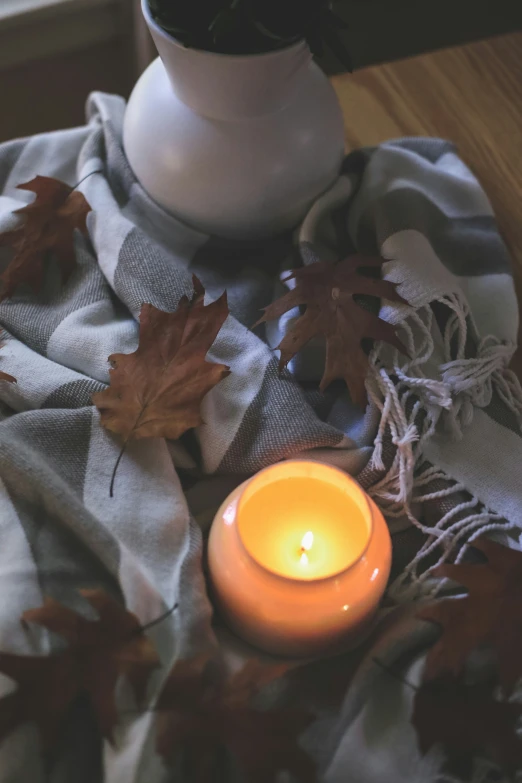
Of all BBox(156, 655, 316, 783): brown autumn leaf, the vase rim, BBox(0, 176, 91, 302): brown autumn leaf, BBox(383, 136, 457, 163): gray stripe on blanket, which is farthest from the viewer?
BBox(383, 136, 457, 163): gray stripe on blanket

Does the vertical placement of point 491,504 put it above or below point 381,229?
below

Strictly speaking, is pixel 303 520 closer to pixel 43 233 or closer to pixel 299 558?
pixel 299 558

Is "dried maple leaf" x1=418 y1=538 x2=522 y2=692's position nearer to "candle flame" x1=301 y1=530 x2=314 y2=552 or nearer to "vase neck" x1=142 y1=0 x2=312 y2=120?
"candle flame" x1=301 y1=530 x2=314 y2=552

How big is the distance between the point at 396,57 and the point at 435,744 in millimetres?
1403

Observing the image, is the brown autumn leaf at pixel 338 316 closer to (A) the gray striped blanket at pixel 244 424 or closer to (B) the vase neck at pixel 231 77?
(A) the gray striped blanket at pixel 244 424

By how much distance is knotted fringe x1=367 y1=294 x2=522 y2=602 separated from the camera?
20.7 inches

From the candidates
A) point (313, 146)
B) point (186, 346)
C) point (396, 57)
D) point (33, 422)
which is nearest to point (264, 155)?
point (313, 146)

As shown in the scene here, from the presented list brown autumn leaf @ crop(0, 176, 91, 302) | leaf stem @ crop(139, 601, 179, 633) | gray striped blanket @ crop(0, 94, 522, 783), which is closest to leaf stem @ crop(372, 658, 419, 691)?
gray striped blanket @ crop(0, 94, 522, 783)

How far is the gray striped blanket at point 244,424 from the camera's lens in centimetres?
45

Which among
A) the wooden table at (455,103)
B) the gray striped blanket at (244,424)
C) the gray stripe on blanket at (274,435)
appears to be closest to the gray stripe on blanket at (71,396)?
the gray striped blanket at (244,424)

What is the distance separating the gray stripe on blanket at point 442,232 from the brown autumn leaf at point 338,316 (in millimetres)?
66

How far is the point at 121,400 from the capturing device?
0.54 meters

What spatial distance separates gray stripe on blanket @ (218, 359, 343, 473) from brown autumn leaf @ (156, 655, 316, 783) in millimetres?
155

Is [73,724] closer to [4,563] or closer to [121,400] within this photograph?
[4,563]
